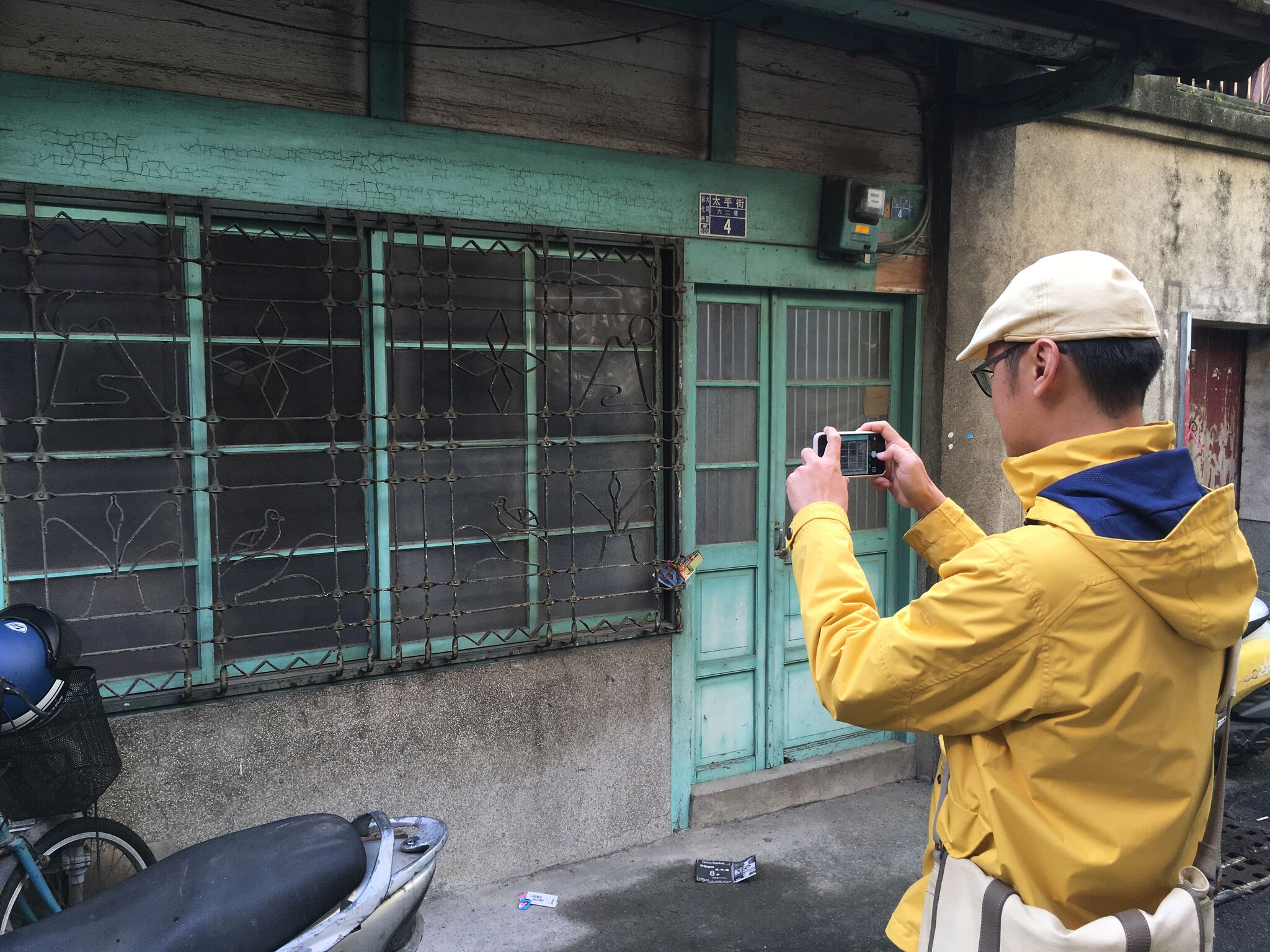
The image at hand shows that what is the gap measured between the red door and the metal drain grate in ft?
9.39

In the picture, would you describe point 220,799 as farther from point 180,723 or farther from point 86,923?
point 86,923

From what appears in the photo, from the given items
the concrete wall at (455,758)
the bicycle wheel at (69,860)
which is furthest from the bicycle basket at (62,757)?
the concrete wall at (455,758)

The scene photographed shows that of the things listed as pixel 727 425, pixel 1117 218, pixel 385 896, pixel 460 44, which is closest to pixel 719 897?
pixel 385 896

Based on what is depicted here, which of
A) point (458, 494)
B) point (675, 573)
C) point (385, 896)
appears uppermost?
point (458, 494)

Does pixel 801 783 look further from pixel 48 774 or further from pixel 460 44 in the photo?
pixel 460 44

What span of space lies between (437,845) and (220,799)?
1.25 m

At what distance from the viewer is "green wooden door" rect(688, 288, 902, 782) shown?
15.9ft

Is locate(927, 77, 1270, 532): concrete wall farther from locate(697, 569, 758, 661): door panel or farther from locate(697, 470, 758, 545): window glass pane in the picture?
locate(697, 569, 758, 661): door panel

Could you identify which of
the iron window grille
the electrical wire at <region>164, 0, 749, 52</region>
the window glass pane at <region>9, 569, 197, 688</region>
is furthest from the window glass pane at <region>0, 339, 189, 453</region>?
the electrical wire at <region>164, 0, 749, 52</region>

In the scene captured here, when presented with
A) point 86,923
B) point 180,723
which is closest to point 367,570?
point 180,723

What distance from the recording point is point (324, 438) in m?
3.80

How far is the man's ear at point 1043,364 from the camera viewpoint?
5.49 ft

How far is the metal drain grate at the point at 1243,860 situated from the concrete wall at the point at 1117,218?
1868 millimetres

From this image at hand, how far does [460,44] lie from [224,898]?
3.16 metres
